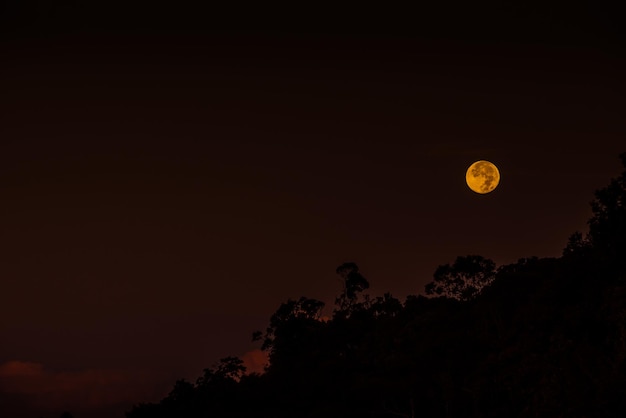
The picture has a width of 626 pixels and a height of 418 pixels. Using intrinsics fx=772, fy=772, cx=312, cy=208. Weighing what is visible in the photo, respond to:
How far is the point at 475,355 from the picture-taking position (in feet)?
165

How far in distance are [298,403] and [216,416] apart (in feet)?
18.0

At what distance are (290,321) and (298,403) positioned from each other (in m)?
27.1

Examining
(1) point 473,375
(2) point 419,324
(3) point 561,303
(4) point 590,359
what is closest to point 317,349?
(2) point 419,324

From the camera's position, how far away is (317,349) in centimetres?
6556

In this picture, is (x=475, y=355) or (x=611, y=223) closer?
(x=611, y=223)

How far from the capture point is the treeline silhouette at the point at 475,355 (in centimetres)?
3319

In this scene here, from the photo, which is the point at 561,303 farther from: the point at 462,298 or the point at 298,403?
the point at 462,298

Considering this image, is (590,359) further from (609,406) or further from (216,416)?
(216,416)

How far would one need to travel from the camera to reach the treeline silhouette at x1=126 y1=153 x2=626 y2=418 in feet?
109

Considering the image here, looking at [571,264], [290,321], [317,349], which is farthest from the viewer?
[290,321]

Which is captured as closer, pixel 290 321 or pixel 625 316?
pixel 625 316

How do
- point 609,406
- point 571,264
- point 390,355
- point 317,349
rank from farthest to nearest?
point 317,349 < point 390,355 < point 571,264 < point 609,406

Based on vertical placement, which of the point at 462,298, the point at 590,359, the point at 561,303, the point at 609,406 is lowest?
the point at 609,406

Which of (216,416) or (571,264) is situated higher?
(571,264)
